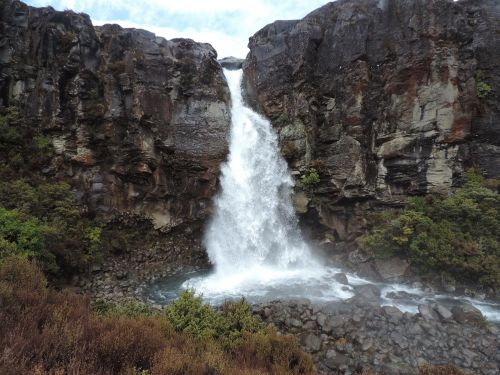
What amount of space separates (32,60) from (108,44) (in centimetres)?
413

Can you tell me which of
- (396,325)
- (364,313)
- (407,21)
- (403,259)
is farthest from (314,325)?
(407,21)

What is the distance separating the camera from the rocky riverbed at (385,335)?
7.85 m

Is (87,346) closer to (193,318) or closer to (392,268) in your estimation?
(193,318)

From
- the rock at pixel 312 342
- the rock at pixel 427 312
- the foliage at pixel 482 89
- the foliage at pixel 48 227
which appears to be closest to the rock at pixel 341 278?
the rock at pixel 427 312

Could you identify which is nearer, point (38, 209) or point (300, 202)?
point (38, 209)

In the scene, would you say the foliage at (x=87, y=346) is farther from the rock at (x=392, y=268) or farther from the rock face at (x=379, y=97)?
the rock face at (x=379, y=97)

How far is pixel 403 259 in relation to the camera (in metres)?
14.7

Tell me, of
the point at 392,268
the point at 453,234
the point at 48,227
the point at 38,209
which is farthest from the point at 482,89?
the point at 38,209

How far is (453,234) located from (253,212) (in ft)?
34.1

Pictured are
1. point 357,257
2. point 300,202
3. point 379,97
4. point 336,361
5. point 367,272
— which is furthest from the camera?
point 300,202

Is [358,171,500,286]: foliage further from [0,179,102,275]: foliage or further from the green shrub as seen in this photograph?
[0,179,102,275]: foliage

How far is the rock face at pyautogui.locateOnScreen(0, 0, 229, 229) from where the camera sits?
15.7 m

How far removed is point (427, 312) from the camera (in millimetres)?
10141

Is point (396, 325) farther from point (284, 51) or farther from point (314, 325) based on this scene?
point (284, 51)
